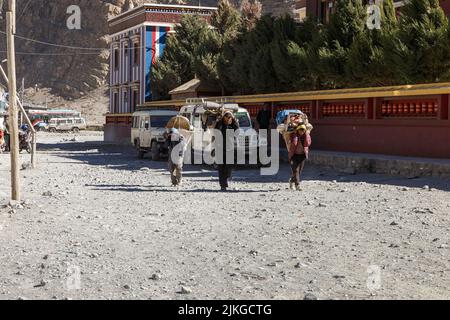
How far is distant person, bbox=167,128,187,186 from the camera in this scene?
63.7 ft

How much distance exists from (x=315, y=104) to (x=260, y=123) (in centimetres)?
315

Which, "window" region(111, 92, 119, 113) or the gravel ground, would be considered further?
"window" region(111, 92, 119, 113)

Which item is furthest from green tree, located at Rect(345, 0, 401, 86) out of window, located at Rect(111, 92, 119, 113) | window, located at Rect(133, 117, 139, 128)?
window, located at Rect(111, 92, 119, 113)

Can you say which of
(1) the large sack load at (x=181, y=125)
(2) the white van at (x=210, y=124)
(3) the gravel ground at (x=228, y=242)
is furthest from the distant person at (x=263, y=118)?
(3) the gravel ground at (x=228, y=242)

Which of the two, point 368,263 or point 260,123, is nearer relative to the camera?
point 368,263

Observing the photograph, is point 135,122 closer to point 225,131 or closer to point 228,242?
point 225,131

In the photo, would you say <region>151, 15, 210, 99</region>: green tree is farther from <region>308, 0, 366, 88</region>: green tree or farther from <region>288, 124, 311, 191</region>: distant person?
<region>288, 124, 311, 191</region>: distant person

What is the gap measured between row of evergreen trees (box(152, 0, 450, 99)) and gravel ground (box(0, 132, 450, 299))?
613cm

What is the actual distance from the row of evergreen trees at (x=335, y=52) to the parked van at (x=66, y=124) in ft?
164

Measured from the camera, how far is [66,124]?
93750 millimetres
